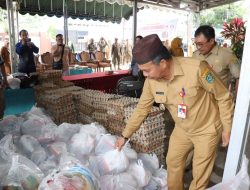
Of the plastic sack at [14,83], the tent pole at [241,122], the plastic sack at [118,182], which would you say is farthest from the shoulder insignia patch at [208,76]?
the plastic sack at [14,83]

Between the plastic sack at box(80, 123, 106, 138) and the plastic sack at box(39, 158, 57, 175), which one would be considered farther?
the plastic sack at box(80, 123, 106, 138)

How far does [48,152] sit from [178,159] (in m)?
1.06

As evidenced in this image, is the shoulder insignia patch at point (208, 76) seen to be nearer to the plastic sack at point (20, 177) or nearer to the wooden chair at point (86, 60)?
the plastic sack at point (20, 177)

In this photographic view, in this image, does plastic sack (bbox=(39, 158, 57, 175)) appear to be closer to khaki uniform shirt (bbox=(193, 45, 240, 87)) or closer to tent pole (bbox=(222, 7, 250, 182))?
tent pole (bbox=(222, 7, 250, 182))

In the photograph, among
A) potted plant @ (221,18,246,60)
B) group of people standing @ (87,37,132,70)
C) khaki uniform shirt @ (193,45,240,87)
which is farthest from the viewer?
group of people standing @ (87,37,132,70)

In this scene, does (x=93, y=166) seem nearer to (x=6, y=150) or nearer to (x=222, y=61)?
(x=6, y=150)

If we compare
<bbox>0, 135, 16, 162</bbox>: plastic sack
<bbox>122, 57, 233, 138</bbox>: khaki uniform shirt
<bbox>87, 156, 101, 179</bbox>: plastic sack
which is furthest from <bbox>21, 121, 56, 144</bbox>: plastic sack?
<bbox>122, 57, 233, 138</bbox>: khaki uniform shirt

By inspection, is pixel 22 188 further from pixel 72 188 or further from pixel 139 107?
pixel 139 107

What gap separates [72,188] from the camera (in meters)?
1.28

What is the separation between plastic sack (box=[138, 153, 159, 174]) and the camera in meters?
2.46

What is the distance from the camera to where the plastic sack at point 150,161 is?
96.7 inches

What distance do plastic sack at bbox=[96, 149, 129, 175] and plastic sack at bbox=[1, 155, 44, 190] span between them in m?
0.56

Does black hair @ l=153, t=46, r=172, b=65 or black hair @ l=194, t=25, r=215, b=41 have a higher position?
black hair @ l=194, t=25, r=215, b=41

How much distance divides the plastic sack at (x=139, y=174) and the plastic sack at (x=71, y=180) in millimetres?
818
